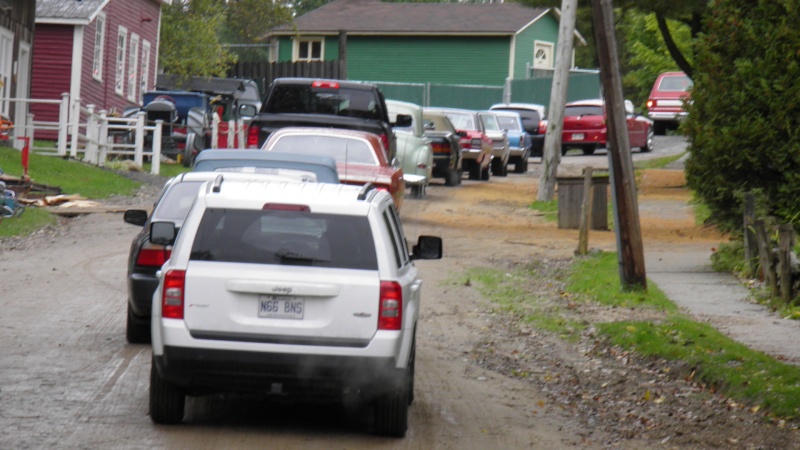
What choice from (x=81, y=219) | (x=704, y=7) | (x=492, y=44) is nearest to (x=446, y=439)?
(x=81, y=219)

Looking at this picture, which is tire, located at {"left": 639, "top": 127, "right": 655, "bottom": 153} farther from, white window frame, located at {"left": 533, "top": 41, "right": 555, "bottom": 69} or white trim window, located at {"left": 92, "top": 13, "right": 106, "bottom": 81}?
white trim window, located at {"left": 92, "top": 13, "right": 106, "bottom": 81}

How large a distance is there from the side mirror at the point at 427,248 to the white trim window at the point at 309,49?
50.9 m

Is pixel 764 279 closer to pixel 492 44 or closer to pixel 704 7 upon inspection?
pixel 704 7

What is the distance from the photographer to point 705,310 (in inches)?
550

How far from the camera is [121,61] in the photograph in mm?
38781

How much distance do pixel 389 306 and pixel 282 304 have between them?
0.61 metres

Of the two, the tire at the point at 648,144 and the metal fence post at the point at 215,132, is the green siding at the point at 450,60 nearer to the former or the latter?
the tire at the point at 648,144

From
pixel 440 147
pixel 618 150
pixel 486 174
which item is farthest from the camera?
pixel 486 174

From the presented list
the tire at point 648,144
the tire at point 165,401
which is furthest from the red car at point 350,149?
the tire at point 648,144

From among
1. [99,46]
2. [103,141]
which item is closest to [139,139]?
[103,141]

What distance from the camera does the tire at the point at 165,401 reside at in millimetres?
7898

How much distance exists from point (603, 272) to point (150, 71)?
28.2 meters

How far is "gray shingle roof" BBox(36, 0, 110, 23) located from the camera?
34.2m

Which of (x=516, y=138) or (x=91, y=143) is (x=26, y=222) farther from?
(x=516, y=138)
